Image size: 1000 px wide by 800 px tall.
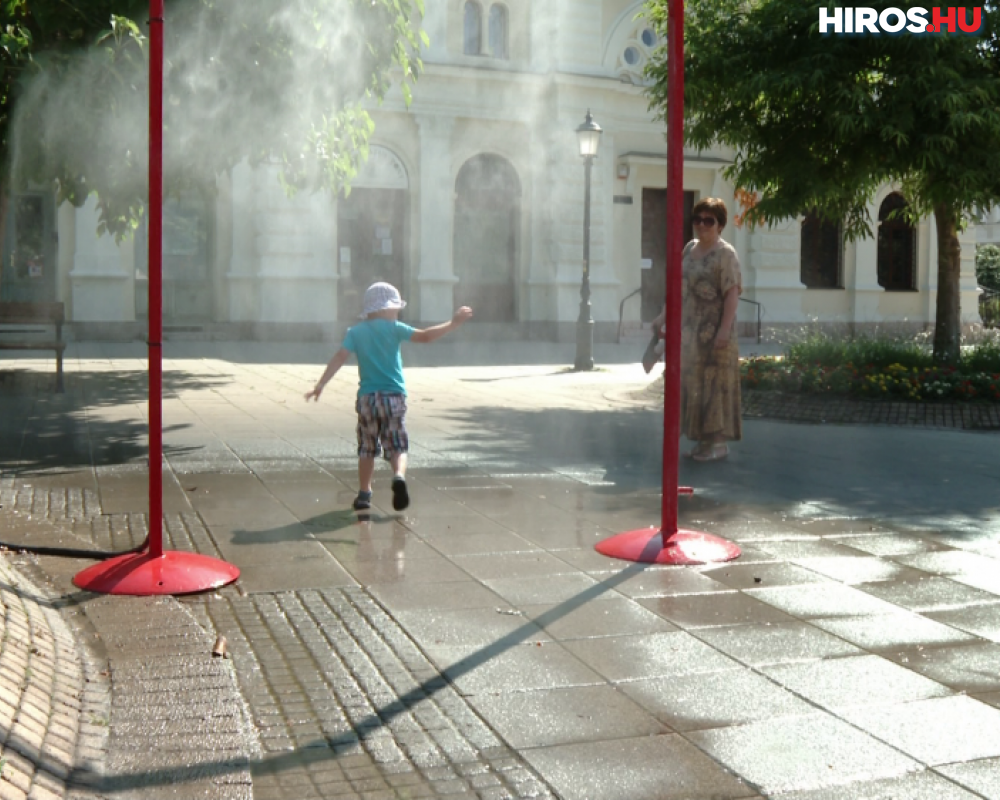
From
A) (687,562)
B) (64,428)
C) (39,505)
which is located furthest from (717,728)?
(64,428)

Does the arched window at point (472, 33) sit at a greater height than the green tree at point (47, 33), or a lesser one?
greater

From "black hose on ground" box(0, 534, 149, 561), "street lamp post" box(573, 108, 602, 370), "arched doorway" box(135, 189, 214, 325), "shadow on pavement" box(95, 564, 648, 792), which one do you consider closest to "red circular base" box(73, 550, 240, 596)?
"black hose on ground" box(0, 534, 149, 561)

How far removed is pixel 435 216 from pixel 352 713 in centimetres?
2184

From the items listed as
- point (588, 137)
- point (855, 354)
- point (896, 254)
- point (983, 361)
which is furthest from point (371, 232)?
point (983, 361)

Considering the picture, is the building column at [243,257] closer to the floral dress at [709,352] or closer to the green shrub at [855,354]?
the green shrub at [855,354]

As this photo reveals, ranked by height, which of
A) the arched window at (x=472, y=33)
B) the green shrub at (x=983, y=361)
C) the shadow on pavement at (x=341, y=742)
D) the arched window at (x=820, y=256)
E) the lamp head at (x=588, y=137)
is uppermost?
the arched window at (x=472, y=33)

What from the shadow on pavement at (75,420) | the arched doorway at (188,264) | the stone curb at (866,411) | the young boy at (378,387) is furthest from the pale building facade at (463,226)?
the young boy at (378,387)

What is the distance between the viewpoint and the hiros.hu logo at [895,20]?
39.0ft

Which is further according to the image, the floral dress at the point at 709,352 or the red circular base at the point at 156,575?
the floral dress at the point at 709,352

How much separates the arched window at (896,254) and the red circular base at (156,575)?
A: 89.6 ft

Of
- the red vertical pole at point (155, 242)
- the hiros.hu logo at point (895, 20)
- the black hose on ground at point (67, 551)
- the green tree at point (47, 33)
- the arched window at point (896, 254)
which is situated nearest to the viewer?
the red vertical pole at point (155, 242)

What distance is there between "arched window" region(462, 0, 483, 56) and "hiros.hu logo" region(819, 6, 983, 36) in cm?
895

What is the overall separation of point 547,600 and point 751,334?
23.7 meters

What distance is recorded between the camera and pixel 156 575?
17.4 feet
